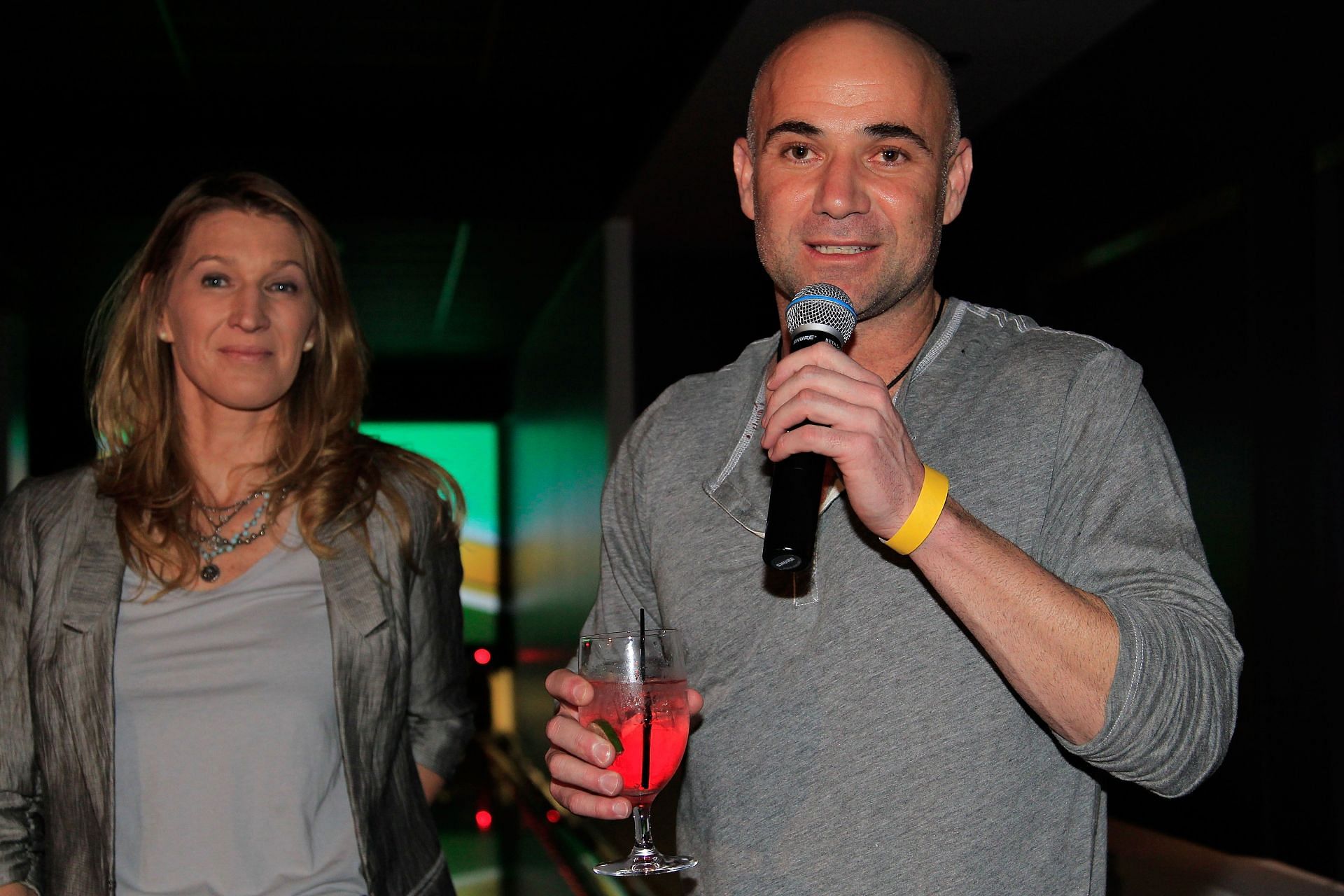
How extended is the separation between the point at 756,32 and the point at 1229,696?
4.28 m

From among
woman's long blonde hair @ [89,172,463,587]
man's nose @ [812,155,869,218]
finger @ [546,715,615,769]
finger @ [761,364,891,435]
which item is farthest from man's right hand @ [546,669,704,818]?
woman's long blonde hair @ [89,172,463,587]

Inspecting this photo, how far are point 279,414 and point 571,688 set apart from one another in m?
1.12

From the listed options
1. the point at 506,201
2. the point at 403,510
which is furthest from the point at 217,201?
the point at 506,201

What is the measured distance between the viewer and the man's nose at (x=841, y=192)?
1.45m

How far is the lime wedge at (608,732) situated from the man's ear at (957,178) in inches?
27.5

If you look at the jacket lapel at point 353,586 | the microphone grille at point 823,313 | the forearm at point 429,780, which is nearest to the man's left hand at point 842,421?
the microphone grille at point 823,313

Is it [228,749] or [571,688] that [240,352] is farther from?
[571,688]

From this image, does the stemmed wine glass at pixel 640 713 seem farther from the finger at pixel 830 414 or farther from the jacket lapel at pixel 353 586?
the jacket lapel at pixel 353 586

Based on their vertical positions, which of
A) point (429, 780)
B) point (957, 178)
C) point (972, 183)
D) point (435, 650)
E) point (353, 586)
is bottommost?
point (429, 780)

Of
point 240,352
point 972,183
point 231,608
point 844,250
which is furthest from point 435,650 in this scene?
point 972,183

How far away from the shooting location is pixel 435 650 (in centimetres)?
228

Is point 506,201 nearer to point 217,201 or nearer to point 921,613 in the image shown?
Answer: point 217,201

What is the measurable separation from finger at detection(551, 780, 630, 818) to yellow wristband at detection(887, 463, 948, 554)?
0.40 m

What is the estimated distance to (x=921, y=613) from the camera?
4.74ft
